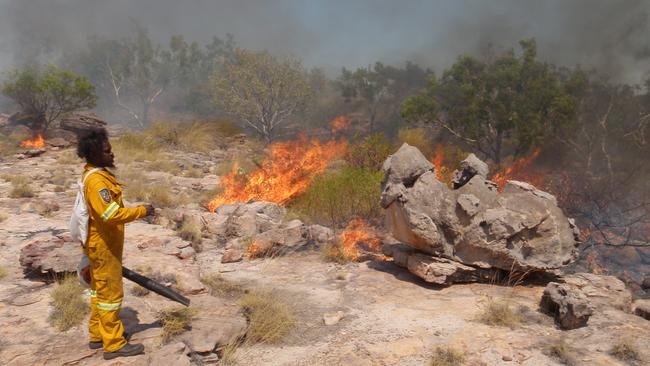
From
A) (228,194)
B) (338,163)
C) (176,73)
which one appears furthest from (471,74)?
(176,73)

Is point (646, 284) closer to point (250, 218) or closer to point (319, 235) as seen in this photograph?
point (319, 235)

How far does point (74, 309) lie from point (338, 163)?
1241 cm

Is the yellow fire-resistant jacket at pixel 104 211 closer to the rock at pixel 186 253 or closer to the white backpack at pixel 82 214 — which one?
the white backpack at pixel 82 214

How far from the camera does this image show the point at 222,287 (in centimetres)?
652

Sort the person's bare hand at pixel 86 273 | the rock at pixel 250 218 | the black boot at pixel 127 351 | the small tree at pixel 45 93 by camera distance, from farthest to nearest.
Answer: the small tree at pixel 45 93
the rock at pixel 250 218
the person's bare hand at pixel 86 273
the black boot at pixel 127 351

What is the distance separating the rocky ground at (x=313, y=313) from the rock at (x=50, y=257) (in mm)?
35

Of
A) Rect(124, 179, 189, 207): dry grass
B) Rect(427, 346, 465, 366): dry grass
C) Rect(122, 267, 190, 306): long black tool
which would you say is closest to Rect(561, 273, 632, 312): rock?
Rect(427, 346, 465, 366): dry grass

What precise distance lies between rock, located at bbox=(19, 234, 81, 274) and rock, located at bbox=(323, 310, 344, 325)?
3.67m

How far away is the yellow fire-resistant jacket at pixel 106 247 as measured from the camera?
372cm

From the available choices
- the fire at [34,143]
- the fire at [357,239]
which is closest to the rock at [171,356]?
the fire at [357,239]

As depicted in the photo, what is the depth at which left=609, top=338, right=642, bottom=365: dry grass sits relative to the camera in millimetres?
4555

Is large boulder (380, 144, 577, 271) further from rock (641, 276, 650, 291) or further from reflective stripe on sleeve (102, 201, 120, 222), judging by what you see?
reflective stripe on sleeve (102, 201, 120, 222)

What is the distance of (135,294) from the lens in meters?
5.58

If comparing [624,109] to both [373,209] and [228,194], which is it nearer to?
[373,209]
